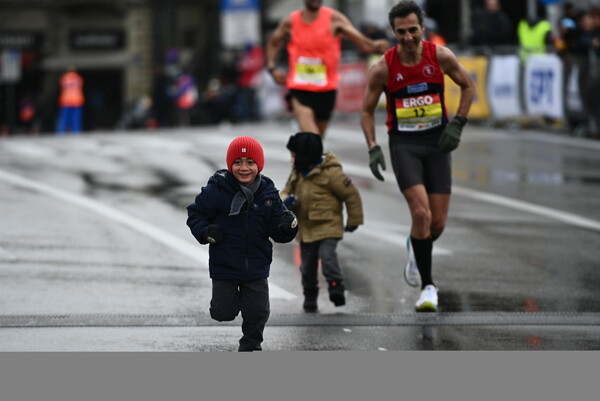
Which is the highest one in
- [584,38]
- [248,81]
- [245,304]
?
[584,38]

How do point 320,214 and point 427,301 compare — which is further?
point 320,214

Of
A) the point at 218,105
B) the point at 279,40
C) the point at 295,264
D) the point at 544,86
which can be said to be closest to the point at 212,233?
the point at 295,264

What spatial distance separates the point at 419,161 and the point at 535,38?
574 inches

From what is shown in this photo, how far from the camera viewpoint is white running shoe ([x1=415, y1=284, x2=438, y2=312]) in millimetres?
9477

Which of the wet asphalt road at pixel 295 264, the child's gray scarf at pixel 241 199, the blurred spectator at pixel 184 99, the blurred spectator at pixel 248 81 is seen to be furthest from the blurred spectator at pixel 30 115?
the child's gray scarf at pixel 241 199

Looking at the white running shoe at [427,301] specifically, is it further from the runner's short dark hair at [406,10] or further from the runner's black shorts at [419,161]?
the runner's short dark hair at [406,10]

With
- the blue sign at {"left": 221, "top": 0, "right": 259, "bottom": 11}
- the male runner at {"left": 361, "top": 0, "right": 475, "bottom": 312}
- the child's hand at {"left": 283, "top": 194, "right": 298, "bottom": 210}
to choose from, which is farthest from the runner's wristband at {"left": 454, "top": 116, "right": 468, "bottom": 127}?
the blue sign at {"left": 221, "top": 0, "right": 259, "bottom": 11}

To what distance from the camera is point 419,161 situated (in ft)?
32.1

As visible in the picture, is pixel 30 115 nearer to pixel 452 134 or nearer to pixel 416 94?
pixel 416 94

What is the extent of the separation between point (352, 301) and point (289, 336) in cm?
141

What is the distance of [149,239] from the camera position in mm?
12586

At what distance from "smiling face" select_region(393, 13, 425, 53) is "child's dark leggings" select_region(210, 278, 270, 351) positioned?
2374mm

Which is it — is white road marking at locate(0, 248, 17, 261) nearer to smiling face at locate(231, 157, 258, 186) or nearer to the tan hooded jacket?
the tan hooded jacket

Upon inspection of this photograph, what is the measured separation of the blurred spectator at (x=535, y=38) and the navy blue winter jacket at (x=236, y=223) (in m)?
16.4
